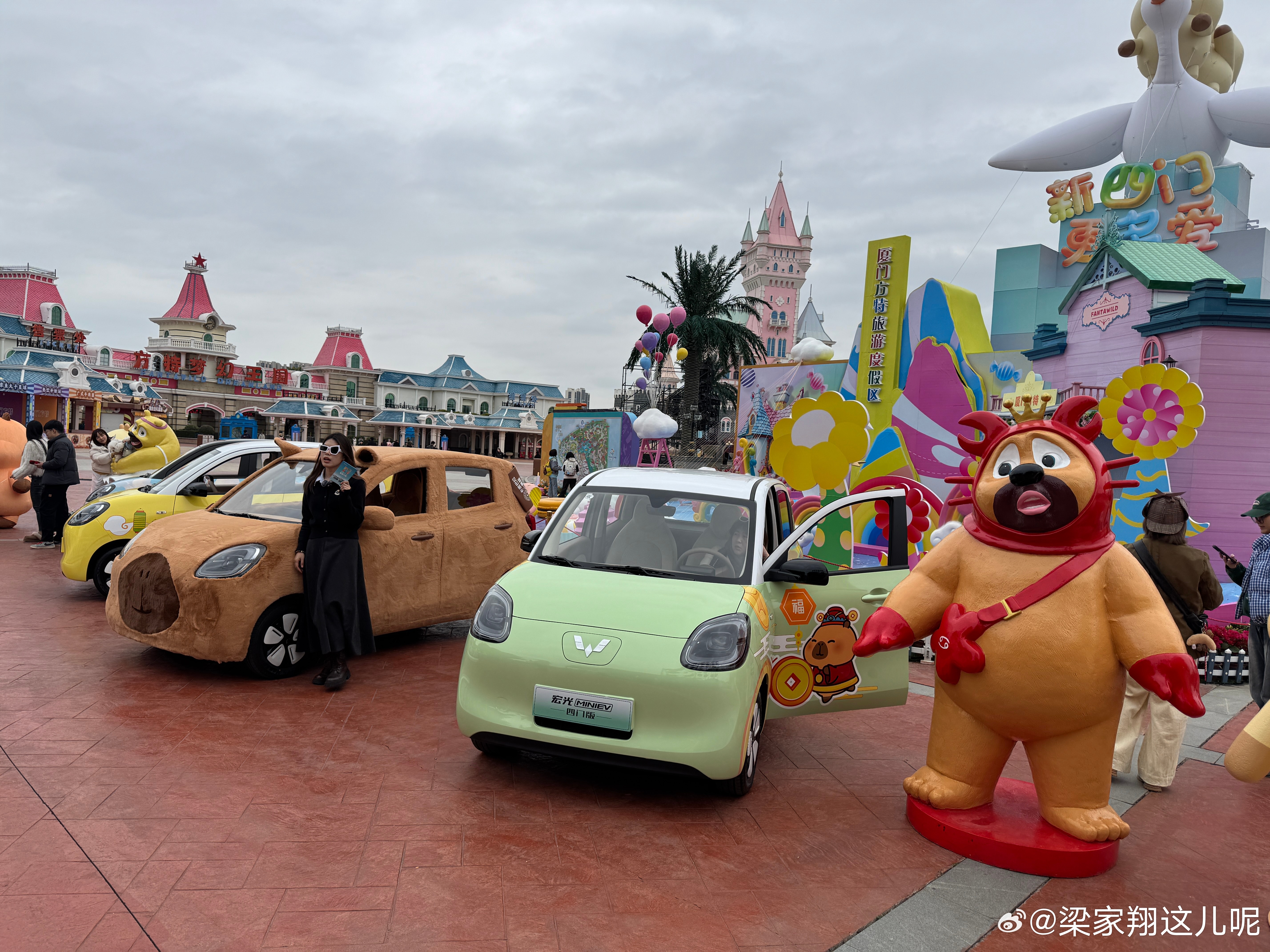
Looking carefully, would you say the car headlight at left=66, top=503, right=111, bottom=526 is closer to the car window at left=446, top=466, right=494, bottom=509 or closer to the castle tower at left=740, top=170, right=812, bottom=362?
the car window at left=446, top=466, right=494, bottom=509

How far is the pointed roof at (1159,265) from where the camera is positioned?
11.2 meters

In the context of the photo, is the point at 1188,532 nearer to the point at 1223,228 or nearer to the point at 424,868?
the point at 424,868

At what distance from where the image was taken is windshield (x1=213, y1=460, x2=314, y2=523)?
6344 millimetres

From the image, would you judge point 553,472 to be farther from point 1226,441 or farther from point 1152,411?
point 1152,411

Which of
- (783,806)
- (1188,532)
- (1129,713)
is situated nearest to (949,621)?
(783,806)

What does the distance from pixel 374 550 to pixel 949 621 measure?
4.15 meters

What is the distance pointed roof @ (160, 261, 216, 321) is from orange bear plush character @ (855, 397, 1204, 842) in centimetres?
5844

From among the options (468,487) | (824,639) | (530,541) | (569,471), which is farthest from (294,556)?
(569,471)

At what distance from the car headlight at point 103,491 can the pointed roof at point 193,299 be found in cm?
5037

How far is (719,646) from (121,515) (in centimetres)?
650

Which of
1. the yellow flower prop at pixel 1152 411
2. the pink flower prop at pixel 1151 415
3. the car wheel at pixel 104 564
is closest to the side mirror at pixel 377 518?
the car wheel at pixel 104 564

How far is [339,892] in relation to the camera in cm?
316

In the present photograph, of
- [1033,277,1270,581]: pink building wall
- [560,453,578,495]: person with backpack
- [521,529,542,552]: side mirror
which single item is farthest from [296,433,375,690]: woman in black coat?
[560,453,578,495]: person with backpack

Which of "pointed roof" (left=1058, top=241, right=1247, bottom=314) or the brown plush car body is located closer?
the brown plush car body
